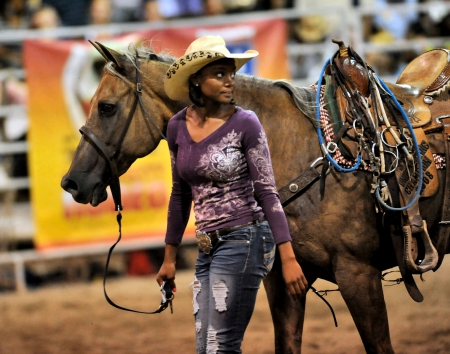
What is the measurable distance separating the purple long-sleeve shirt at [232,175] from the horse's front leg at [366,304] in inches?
30.9

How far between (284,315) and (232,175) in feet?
3.79

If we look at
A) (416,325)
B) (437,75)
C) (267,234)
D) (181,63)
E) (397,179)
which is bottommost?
(416,325)

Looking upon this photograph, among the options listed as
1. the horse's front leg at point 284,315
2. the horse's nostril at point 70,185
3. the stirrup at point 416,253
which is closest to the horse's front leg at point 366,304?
the stirrup at point 416,253

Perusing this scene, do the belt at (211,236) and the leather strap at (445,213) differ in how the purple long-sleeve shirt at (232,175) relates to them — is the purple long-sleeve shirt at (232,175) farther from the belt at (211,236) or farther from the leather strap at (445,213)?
the leather strap at (445,213)

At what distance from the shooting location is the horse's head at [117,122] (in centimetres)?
369

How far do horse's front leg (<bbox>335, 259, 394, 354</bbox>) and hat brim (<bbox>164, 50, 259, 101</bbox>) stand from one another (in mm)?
1184

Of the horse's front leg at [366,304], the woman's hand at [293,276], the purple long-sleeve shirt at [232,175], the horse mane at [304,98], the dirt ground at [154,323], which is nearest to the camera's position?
the woman's hand at [293,276]

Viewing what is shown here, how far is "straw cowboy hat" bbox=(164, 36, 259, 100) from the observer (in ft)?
9.36

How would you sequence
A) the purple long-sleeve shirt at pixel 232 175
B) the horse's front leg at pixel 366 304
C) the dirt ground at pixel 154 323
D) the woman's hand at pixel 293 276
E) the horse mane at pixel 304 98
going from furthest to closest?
the dirt ground at pixel 154 323, the horse mane at pixel 304 98, the horse's front leg at pixel 366 304, the purple long-sleeve shirt at pixel 232 175, the woman's hand at pixel 293 276

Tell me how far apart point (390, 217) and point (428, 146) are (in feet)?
1.54

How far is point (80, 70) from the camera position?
25.0 ft

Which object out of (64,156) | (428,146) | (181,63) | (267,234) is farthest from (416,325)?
(64,156)

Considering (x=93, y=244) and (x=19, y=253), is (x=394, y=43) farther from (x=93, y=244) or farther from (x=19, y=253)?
(x=19, y=253)

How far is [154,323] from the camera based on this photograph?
6.17 meters
